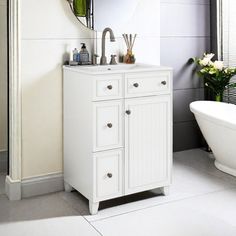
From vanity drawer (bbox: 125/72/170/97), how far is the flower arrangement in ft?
3.87

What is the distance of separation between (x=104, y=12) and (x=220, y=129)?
1402 mm

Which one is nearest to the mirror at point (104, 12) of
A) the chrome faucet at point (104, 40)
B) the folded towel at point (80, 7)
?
the folded towel at point (80, 7)

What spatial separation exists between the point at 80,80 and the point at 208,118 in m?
1.32

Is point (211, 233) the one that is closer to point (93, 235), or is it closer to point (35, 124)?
point (93, 235)

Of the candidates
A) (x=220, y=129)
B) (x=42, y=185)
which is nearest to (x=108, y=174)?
(x=42, y=185)

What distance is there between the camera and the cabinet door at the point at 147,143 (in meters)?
3.03

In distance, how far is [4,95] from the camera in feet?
12.7

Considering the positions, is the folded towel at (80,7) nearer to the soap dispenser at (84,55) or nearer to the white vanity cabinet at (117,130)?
the soap dispenser at (84,55)

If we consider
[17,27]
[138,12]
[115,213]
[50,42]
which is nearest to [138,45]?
[138,12]

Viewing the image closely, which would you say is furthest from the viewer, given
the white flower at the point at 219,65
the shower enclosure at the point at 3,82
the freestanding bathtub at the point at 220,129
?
the white flower at the point at 219,65

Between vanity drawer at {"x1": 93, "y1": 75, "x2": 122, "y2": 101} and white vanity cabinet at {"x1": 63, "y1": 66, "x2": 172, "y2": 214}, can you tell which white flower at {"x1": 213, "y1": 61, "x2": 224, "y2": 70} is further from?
vanity drawer at {"x1": 93, "y1": 75, "x2": 122, "y2": 101}

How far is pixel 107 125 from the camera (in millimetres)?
2916

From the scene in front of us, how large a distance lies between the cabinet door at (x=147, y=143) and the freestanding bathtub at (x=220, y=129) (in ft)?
2.06

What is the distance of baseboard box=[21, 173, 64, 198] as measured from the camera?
3268 millimetres
